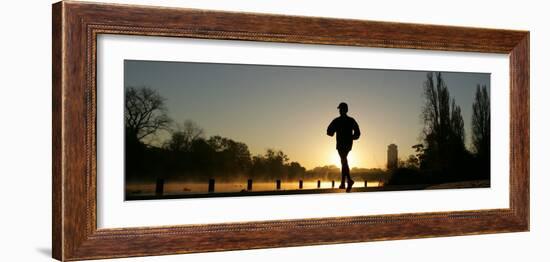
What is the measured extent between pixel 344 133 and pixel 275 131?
32cm

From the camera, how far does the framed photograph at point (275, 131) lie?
3.78 m

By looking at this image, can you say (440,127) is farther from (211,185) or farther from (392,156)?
Answer: (211,185)

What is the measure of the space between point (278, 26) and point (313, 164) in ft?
1.97

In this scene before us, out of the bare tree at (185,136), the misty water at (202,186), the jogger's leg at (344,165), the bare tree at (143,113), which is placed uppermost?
the bare tree at (143,113)

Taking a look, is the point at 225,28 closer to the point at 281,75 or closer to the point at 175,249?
the point at 281,75

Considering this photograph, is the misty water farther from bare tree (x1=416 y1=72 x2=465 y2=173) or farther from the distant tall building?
bare tree (x1=416 y1=72 x2=465 y2=173)

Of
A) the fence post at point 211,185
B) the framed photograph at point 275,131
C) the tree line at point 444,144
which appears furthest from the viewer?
the tree line at point 444,144

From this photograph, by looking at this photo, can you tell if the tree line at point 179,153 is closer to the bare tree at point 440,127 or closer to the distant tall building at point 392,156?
A: the distant tall building at point 392,156

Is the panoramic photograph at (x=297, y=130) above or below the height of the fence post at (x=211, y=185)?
above

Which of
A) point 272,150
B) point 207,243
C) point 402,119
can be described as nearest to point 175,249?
point 207,243

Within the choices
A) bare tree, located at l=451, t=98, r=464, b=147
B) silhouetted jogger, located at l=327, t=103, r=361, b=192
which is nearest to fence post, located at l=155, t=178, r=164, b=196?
silhouetted jogger, located at l=327, t=103, r=361, b=192

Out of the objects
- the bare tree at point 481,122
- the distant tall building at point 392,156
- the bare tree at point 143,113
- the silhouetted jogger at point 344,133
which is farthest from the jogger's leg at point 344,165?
the bare tree at point 143,113

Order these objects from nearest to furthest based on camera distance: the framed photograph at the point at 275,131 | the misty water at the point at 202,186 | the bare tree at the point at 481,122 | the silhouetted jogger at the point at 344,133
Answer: the framed photograph at the point at 275,131
the misty water at the point at 202,186
the silhouetted jogger at the point at 344,133
the bare tree at the point at 481,122

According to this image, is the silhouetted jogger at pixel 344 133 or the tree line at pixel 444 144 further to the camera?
the tree line at pixel 444 144
